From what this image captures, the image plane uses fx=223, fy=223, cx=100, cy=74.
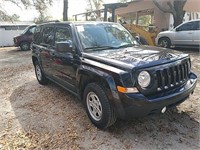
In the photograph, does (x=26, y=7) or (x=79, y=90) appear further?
(x=26, y=7)

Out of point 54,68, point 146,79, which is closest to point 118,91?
point 146,79

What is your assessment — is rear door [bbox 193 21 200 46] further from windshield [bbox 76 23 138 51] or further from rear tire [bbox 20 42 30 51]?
rear tire [bbox 20 42 30 51]

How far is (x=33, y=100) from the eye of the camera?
5.52 m

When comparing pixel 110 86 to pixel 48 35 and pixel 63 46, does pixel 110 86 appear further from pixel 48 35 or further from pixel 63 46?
pixel 48 35

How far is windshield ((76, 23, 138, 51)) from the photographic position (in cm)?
433

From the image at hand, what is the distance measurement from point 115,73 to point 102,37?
4.93 ft

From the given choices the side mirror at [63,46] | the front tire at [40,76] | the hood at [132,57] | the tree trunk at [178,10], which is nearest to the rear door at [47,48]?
the front tire at [40,76]

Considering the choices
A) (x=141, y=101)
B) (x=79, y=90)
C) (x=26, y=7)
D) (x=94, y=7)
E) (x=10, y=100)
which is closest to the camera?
(x=141, y=101)

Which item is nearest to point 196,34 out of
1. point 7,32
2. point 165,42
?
point 165,42

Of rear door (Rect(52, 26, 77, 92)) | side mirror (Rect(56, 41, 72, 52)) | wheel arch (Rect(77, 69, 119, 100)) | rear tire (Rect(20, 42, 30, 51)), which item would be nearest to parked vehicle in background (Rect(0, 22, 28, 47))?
rear tire (Rect(20, 42, 30, 51))

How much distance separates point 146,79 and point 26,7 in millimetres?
18580

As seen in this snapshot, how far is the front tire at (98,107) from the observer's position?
3.48m

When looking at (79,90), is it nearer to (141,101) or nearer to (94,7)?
(141,101)

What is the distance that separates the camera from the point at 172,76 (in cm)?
346
